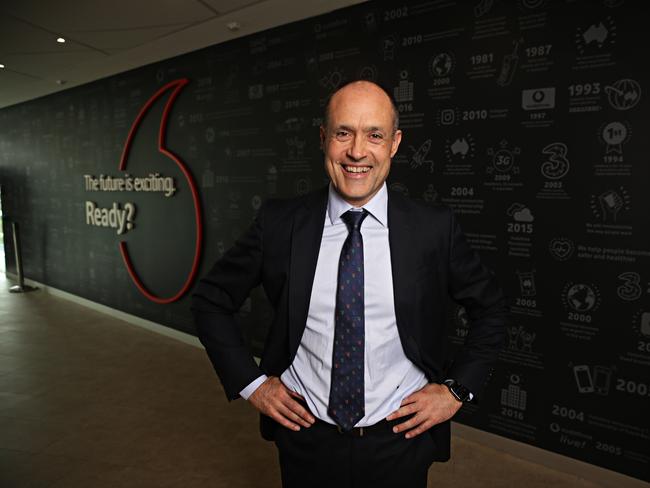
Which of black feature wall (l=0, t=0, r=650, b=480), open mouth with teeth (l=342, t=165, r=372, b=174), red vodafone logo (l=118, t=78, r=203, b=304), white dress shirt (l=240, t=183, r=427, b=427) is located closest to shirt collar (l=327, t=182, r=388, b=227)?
white dress shirt (l=240, t=183, r=427, b=427)

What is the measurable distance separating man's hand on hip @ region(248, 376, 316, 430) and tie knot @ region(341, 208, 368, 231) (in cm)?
48

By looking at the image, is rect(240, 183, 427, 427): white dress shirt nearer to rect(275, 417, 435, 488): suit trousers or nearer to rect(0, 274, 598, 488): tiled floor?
rect(275, 417, 435, 488): suit trousers

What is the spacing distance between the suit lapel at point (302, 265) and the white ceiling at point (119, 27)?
2237mm

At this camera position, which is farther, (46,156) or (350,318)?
(46,156)

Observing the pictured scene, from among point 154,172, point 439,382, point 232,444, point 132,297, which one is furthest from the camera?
point 132,297

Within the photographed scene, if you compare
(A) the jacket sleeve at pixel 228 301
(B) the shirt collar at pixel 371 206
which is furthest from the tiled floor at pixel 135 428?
(B) the shirt collar at pixel 371 206

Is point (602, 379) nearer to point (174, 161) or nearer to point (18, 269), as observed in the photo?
point (174, 161)

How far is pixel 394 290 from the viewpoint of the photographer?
1.23m

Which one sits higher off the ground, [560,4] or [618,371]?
[560,4]

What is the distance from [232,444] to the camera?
283 cm

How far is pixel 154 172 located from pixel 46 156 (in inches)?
113

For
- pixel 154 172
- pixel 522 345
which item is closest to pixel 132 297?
pixel 154 172

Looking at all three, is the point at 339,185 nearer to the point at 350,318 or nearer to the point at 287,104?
the point at 350,318

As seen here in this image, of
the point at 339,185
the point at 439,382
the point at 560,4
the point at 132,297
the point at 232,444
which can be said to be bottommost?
the point at 232,444
